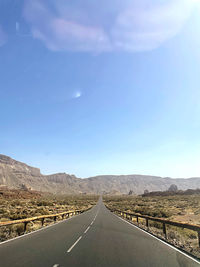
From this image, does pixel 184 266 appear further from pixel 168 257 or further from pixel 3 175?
pixel 3 175

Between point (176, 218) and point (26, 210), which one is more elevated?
point (26, 210)

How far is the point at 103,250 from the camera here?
7910mm

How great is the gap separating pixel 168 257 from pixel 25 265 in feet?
16.0

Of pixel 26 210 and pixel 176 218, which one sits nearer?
pixel 176 218

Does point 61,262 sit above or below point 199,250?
above

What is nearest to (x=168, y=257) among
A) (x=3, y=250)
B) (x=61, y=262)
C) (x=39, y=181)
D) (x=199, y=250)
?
(x=199, y=250)

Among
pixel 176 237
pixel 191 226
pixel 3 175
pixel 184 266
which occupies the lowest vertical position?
pixel 176 237

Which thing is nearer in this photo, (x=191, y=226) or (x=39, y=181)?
(x=191, y=226)

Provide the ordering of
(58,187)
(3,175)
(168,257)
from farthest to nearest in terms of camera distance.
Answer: (58,187)
(3,175)
(168,257)

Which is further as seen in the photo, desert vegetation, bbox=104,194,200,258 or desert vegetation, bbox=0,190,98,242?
desert vegetation, bbox=0,190,98,242

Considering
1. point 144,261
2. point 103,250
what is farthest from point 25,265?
point 144,261

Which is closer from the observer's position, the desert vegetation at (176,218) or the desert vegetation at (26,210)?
the desert vegetation at (176,218)

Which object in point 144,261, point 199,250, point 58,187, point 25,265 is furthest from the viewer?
point 58,187

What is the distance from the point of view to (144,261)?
21.2 ft
